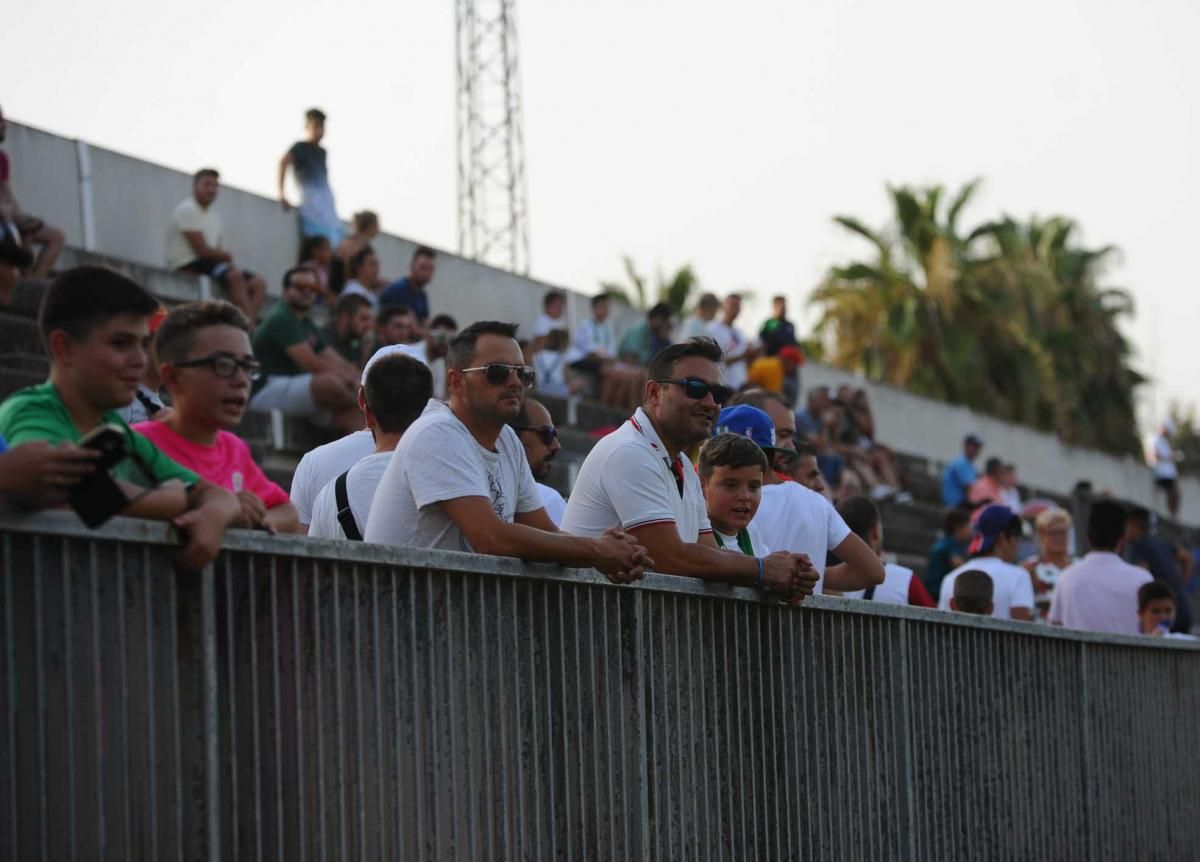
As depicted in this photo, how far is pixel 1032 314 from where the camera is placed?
45.9 m

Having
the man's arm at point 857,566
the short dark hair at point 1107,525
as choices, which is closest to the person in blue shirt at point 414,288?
the short dark hair at point 1107,525

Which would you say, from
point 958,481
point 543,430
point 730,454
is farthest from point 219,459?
point 958,481

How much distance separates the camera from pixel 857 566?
7965mm

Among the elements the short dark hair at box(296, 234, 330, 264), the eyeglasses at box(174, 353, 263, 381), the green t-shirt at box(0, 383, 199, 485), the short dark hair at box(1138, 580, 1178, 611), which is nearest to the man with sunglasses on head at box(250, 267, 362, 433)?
the short dark hair at box(296, 234, 330, 264)

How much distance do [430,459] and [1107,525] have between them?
6294 millimetres

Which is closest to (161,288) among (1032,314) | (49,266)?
(49,266)

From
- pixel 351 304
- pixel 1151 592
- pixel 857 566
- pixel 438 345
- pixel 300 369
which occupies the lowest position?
pixel 1151 592

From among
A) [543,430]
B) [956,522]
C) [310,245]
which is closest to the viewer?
[543,430]

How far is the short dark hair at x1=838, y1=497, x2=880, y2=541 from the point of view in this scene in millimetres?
9516

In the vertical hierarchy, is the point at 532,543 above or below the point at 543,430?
below

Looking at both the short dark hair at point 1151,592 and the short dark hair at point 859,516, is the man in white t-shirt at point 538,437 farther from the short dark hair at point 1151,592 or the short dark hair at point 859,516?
the short dark hair at point 1151,592

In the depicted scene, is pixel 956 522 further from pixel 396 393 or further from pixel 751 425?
pixel 396 393

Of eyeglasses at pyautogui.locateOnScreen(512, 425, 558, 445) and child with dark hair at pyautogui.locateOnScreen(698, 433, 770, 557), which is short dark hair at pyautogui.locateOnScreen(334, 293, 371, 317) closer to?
eyeglasses at pyautogui.locateOnScreen(512, 425, 558, 445)

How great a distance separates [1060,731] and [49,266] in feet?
24.3
